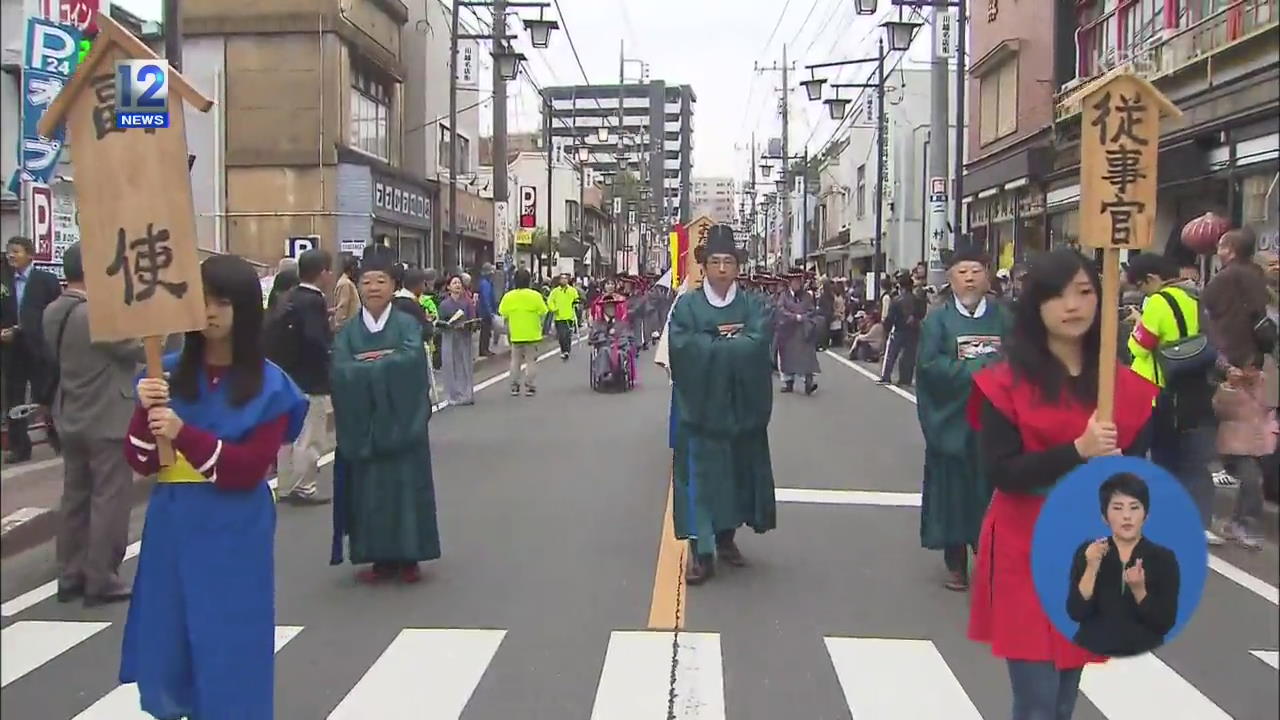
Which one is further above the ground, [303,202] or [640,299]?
[303,202]

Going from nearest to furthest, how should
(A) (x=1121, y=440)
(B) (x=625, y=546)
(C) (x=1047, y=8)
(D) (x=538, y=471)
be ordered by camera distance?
(A) (x=1121, y=440), (B) (x=625, y=546), (D) (x=538, y=471), (C) (x=1047, y=8)

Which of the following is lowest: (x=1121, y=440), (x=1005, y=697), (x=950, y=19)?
(x=1005, y=697)

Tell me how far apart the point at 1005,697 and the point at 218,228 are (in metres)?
23.5

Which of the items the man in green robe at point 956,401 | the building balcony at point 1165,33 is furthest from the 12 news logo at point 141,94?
the building balcony at point 1165,33

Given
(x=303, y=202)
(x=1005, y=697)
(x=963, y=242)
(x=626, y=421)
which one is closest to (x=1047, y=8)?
(x=626, y=421)

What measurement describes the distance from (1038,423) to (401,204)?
27475 millimetres

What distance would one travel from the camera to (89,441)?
630 cm

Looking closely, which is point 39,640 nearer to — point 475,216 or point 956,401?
point 956,401

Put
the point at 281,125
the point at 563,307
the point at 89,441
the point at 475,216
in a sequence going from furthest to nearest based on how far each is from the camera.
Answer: the point at 475,216 < the point at 281,125 < the point at 563,307 < the point at 89,441

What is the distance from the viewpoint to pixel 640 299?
23734 mm

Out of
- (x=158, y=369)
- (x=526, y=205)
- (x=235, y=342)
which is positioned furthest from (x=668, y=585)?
(x=526, y=205)

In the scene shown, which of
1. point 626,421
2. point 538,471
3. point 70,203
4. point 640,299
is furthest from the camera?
point 640,299

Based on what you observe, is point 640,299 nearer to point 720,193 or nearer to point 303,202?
point 303,202

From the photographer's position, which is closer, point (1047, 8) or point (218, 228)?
point (1047, 8)
